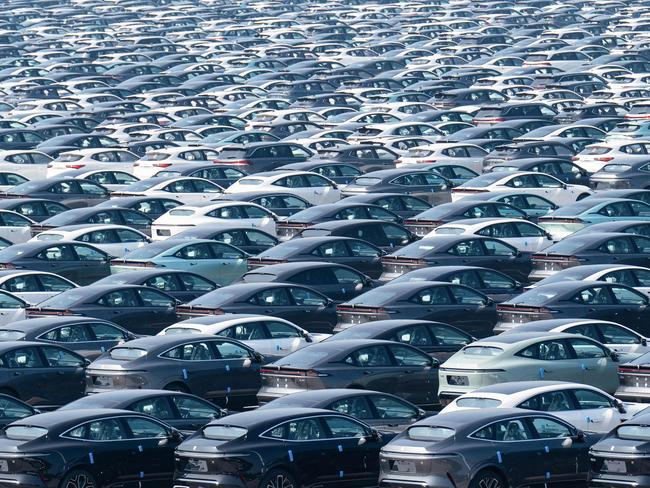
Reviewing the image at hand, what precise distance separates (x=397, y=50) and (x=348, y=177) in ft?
111

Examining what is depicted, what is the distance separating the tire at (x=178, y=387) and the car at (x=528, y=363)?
3.54 meters

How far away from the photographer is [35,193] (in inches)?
1650

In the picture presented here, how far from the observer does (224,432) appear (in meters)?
20.9

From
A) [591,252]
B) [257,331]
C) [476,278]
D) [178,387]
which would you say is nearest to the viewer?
[178,387]

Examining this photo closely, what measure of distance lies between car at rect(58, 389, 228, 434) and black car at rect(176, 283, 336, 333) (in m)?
5.65

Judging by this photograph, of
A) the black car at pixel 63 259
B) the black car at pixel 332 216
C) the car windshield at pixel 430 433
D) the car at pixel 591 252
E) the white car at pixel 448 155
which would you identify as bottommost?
the white car at pixel 448 155

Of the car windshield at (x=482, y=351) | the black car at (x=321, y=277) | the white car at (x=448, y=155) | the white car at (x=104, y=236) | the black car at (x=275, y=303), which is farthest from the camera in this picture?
the white car at (x=448, y=155)

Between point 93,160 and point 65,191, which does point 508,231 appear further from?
point 93,160

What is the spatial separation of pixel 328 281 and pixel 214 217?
699 cm

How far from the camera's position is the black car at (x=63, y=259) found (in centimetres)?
3353

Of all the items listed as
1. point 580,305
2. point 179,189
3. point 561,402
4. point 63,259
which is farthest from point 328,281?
point 179,189

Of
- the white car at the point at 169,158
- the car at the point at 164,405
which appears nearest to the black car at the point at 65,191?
the white car at the point at 169,158

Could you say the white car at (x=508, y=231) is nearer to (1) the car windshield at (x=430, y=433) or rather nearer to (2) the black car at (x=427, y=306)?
(2) the black car at (x=427, y=306)

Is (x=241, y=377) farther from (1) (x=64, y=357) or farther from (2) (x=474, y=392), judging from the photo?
(2) (x=474, y=392)
